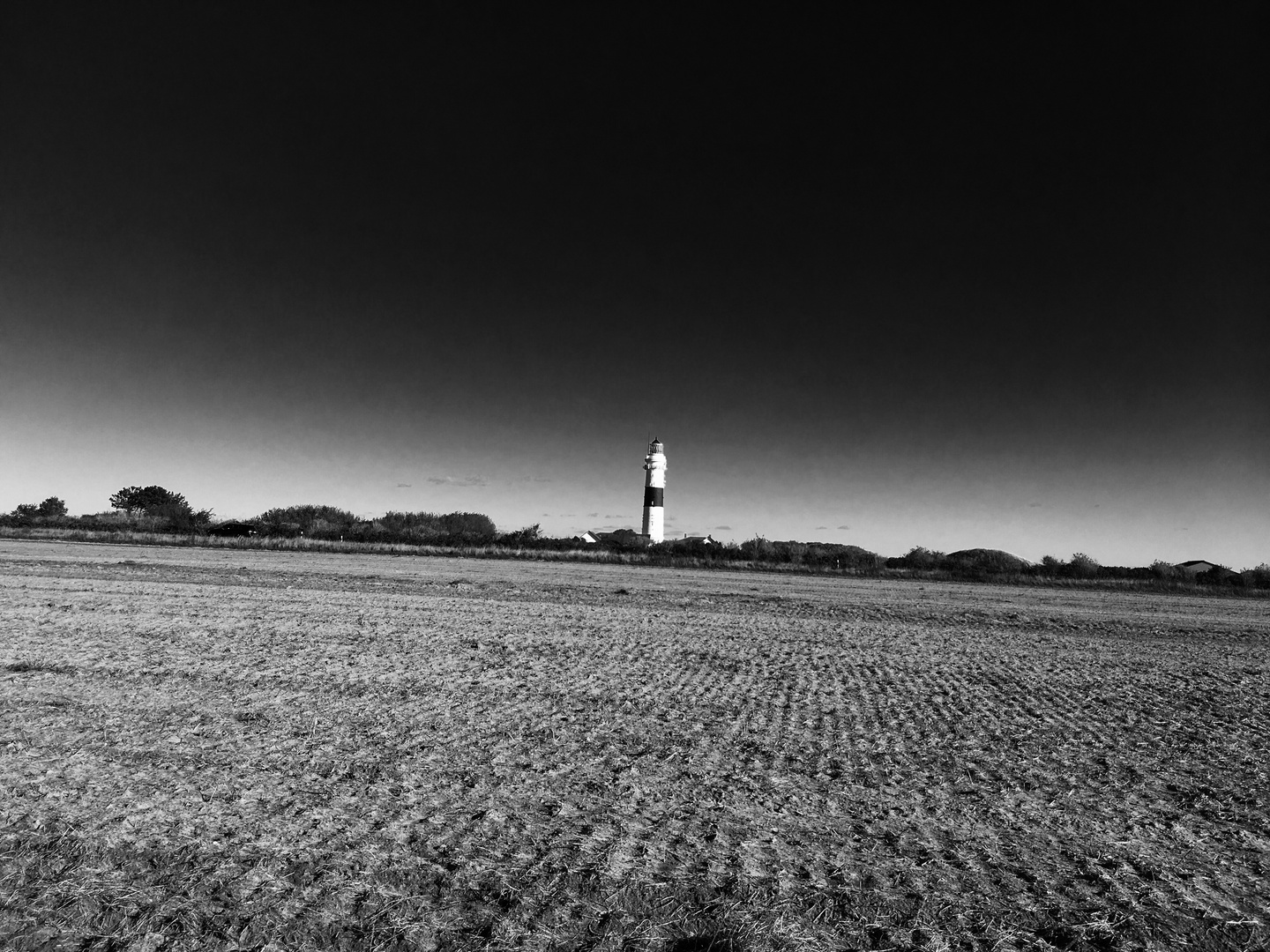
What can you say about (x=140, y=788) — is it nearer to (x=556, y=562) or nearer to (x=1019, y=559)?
(x=556, y=562)

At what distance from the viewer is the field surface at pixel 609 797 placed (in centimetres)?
320

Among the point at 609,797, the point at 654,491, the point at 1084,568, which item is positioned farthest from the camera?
the point at 654,491

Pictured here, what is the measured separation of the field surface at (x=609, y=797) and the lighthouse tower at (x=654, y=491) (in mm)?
55777

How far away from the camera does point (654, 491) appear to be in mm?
Answer: 68188

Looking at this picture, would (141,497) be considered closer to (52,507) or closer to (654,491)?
(52,507)

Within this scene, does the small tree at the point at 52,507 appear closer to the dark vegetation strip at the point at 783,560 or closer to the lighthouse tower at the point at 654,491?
the dark vegetation strip at the point at 783,560

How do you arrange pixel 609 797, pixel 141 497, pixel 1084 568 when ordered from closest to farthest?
1. pixel 609 797
2. pixel 1084 568
3. pixel 141 497

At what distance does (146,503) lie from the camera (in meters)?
88.7

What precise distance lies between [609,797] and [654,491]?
63564mm

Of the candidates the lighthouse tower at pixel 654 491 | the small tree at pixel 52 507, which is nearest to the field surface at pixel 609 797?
the lighthouse tower at pixel 654 491

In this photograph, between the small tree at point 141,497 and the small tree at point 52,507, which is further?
the small tree at point 141,497

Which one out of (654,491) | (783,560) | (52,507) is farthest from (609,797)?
(52,507)

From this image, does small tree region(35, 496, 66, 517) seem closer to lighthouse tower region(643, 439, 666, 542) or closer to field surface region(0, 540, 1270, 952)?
lighthouse tower region(643, 439, 666, 542)

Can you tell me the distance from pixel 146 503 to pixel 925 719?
10542 cm
